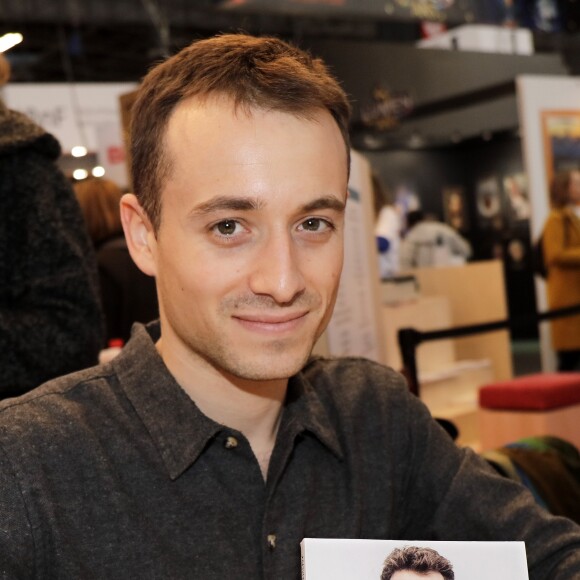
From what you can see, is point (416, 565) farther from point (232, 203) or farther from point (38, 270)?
point (38, 270)

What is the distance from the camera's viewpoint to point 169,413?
1254mm

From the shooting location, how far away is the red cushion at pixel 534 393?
4.35 m

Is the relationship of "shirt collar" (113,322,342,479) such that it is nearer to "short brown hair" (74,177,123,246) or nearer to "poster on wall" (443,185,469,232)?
"short brown hair" (74,177,123,246)

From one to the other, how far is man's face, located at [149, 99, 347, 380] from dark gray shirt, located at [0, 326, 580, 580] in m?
0.13

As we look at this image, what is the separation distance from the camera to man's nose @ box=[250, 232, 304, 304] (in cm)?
116

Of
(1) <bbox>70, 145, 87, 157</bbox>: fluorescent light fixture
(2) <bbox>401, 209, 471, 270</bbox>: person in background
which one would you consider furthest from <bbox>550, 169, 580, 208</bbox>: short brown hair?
(1) <bbox>70, 145, 87, 157</bbox>: fluorescent light fixture

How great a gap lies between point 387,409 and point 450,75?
850 cm

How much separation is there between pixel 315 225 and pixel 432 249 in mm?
6840

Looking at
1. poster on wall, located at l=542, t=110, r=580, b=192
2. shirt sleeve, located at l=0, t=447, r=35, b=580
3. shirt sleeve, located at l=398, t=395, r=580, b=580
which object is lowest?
shirt sleeve, located at l=398, t=395, r=580, b=580

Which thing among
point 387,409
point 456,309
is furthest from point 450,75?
point 387,409

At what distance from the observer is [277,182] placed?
45.7 inches

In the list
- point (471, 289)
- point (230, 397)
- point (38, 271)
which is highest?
point (38, 271)

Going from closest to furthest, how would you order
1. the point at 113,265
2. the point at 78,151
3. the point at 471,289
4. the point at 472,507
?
1. the point at 472,507
2. the point at 113,265
3. the point at 78,151
4. the point at 471,289

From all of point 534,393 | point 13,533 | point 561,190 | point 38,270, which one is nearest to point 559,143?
point 561,190
